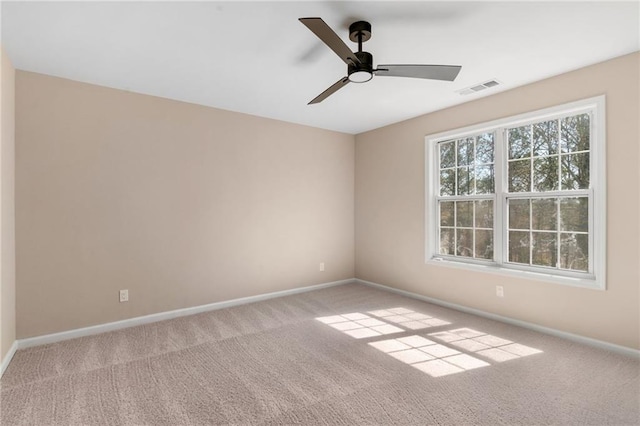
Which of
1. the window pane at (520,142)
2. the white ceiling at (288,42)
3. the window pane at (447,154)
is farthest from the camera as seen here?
→ the window pane at (447,154)

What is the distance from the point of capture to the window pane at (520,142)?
3377 mm

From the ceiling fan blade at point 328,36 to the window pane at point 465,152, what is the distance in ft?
7.78

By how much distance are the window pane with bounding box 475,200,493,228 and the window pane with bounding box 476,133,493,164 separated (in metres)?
0.49

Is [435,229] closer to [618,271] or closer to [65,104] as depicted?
[618,271]

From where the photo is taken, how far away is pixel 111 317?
3295 mm

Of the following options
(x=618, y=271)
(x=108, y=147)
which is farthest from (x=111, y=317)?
(x=618, y=271)

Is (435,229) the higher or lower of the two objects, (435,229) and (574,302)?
the higher

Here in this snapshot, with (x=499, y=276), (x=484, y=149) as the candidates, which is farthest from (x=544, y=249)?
(x=484, y=149)

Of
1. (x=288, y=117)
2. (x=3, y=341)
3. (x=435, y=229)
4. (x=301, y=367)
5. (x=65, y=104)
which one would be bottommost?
(x=301, y=367)

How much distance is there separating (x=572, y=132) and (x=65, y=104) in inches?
196

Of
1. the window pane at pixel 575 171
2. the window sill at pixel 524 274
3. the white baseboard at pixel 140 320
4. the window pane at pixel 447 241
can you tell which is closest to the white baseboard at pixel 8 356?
the white baseboard at pixel 140 320

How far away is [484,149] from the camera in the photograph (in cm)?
376

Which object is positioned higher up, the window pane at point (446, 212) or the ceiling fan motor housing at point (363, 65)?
the ceiling fan motor housing at point (363, 65)

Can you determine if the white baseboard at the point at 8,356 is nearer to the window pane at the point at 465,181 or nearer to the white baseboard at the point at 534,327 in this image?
the white baseboard at the point at 534,327
